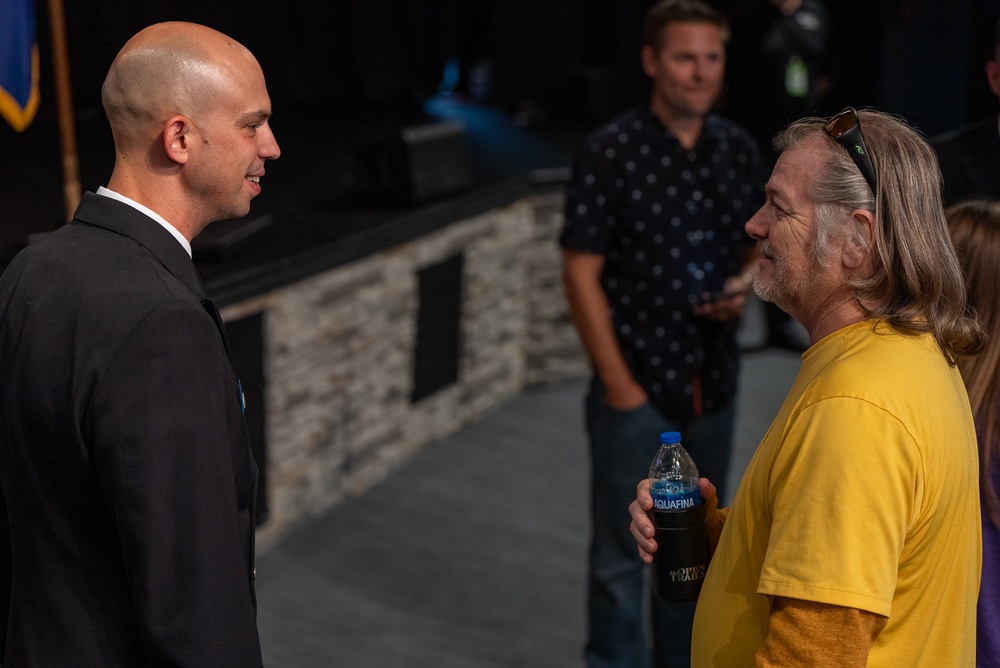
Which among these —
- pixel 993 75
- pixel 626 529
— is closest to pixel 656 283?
pixel 626 529

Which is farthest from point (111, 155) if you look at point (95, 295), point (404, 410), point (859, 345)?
point (859, 345)

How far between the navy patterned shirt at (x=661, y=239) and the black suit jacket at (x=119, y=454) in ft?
4.75

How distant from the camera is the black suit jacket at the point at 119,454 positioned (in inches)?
58.2

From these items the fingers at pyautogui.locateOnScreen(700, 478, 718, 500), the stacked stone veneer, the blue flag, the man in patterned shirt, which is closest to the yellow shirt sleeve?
the fingers at pyautogui.locateOnScreen(700, 478, 718, 500)

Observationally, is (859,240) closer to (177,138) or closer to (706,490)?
(706,490)

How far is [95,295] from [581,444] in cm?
351

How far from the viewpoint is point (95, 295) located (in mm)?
1503

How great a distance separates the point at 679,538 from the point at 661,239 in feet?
4.09

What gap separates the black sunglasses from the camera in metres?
1.49

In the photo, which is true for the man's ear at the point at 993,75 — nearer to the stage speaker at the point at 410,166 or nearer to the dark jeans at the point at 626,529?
the dark jeans at the point at 626,529

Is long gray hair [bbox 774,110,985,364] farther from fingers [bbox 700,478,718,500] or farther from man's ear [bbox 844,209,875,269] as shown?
fingers [bbox 700,478,718,500]

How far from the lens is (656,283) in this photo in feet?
9.43

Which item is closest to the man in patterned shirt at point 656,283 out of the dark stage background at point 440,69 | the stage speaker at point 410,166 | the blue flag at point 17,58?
the dark stage background at point 440,69

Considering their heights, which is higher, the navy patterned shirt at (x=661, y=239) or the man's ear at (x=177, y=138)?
the man's ear at (x=177, y=138)
